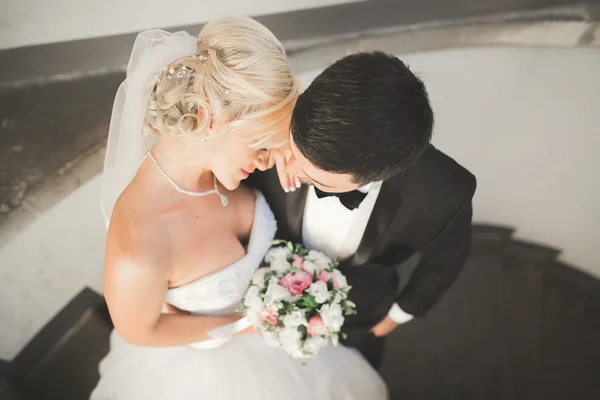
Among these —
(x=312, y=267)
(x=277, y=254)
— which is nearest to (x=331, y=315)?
(x=312, y=267)

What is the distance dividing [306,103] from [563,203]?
204cm

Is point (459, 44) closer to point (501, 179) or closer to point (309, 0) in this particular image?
point (309, 0)

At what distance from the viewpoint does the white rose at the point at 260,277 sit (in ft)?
4.18

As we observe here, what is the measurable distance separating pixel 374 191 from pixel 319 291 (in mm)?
349

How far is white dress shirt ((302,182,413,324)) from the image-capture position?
134 cm

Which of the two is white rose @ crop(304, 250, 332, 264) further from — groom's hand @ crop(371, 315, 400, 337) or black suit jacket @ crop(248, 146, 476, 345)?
groom's hand @ crop(371, 315, 400, 337)

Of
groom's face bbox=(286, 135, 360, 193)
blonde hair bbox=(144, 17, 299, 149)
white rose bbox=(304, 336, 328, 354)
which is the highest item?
blonde hair bbox=(144, 17, 299, 149)

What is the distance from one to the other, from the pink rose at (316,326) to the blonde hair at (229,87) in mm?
569

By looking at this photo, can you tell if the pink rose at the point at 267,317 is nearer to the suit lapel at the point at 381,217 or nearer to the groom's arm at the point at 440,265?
the suit lapel at the point at 381,217

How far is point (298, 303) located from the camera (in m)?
1.22

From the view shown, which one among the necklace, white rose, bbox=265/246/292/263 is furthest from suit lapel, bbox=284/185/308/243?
the necklace

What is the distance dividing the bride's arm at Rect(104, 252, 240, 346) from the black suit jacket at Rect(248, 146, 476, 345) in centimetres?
48

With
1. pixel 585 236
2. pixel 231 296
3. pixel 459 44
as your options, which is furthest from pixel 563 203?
pixel 231 296

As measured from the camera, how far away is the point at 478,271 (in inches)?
105
